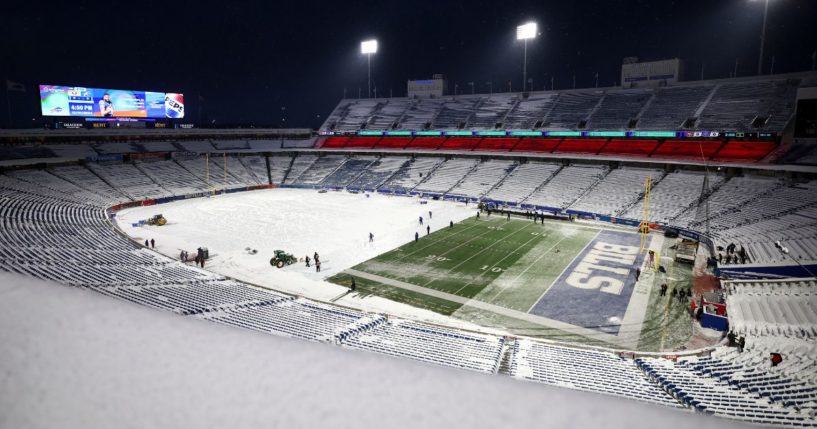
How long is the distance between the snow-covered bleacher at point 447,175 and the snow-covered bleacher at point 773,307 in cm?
3472

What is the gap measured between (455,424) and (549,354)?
16226mm

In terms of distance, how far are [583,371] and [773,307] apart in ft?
40.7

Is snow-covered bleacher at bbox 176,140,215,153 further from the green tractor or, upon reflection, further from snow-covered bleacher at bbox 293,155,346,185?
the green tractor

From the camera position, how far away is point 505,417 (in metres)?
1.32

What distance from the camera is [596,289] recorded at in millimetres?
24219

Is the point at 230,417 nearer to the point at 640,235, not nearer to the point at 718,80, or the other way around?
the point at 640,235

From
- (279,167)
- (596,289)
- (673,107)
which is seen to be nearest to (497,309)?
(596,289)

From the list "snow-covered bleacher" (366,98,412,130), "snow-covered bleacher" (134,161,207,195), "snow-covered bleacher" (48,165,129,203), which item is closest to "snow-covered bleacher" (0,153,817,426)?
"snow-covered bleacher" (48,165,129,203)

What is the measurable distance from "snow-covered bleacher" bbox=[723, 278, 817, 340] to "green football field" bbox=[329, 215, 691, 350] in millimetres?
2243

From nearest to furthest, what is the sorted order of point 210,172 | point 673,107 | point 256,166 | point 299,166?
point 673,107
point 210,172
point 256,166
point 299,166

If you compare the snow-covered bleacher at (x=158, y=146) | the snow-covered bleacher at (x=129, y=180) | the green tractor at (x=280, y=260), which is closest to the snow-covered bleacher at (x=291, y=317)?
the green tractor at (x=280, y=260)

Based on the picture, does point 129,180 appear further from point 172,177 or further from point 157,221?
point 157,221

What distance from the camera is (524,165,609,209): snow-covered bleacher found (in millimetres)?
47031

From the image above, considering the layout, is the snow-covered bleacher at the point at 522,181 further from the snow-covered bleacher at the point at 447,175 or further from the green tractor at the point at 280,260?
the green tractor at the point at 280,260
